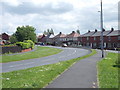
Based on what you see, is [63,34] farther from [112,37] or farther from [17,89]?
[17,89]

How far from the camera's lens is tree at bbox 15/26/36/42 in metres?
76.9

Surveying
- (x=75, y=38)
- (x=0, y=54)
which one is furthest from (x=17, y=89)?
(x=75, y=38)

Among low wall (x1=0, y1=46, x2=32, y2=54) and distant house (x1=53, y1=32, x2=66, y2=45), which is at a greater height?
distant house (x1=53, y1=32, x2=66, y2=45)

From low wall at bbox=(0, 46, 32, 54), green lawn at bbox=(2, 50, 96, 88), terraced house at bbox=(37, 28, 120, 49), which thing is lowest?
green lawn at bbox=(2, 50, 96, 88)

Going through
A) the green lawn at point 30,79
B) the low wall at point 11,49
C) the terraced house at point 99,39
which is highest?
the terraced house at point 99,39

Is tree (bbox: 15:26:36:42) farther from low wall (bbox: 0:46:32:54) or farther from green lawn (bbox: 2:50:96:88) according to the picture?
green lawn (bbox: 2:50:96:88)

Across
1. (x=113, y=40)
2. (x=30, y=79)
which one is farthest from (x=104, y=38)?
(x=30, y=79)

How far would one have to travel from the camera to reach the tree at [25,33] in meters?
76.9

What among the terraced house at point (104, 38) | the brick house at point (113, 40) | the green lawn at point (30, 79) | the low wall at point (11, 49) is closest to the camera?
the green lawn at point (30, 79)

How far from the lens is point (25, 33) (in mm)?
76875

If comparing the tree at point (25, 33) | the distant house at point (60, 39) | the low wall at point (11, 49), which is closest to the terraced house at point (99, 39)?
the distant house at point (60, 39)

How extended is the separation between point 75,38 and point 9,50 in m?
63.5

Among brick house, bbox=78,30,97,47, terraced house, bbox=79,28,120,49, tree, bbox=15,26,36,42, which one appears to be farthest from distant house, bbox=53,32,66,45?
tree, bbox=15,26,36,42

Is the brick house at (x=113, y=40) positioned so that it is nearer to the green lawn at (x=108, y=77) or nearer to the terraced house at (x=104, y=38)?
the terraced house at (x=104, y=38)
